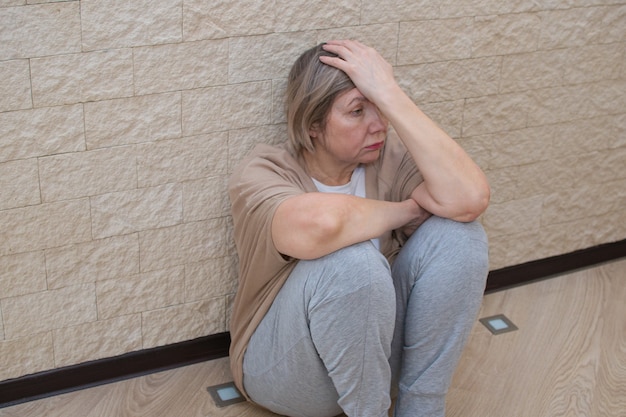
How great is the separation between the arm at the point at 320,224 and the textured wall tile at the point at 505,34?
625 millimetres

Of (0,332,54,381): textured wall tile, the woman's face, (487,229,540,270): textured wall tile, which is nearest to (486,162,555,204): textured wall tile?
(487,229,540,270): textured wall tile

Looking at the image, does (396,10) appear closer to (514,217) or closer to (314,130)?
(314,130)

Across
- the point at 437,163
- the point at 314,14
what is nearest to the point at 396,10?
the point at 314,14

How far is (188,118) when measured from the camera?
189 cm

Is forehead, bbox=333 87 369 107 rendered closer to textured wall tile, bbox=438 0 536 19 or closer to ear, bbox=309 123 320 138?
ear, bbox=309 123 320 138

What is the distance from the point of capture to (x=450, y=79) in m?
2.17

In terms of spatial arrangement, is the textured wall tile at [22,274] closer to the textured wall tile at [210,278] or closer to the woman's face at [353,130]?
the textured wall tile at [210,278]

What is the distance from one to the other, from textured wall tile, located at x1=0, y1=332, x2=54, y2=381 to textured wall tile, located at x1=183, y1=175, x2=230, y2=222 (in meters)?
0.39

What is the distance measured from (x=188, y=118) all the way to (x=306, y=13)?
33 cm

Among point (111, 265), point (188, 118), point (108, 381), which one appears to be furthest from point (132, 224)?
point (108, 381)

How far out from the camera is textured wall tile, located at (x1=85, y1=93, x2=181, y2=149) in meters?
1.80

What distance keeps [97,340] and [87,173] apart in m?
0.39

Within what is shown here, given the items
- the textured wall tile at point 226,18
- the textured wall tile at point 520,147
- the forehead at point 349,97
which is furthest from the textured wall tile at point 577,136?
the textured wall tile at point 226,18

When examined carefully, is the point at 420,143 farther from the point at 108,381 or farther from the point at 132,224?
the point at 108,381
